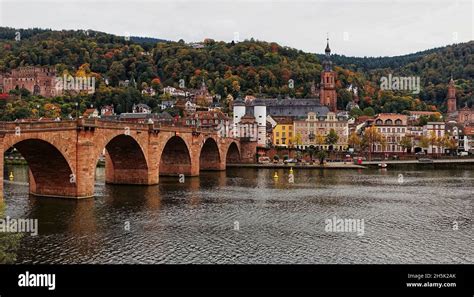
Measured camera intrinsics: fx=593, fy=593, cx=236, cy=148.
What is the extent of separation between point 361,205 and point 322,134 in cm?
9194

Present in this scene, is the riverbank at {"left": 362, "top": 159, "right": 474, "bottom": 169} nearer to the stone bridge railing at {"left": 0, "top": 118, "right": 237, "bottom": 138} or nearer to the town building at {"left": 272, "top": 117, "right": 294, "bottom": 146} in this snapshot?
the town building at {"left": 272, "top": 117, "right": 294, "bottom": 146}

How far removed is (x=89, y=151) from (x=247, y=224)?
18318 millimetres

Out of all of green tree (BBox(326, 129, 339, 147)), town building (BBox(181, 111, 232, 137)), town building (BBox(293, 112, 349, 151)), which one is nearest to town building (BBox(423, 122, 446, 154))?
town building (BBox(293, 112, 349, 151))

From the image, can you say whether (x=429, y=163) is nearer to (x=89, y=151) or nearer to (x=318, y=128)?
(x=318, y=128)

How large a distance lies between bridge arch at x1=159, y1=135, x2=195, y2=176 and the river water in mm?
12442

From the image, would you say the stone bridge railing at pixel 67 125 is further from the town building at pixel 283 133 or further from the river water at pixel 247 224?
the town building at pixel 283 133

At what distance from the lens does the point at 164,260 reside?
32719 mm

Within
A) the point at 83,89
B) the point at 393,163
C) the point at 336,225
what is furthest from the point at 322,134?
the point at 336,225

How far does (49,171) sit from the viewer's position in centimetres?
5425

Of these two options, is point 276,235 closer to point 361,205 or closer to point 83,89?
point 361,205

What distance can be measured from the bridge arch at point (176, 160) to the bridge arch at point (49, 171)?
31045 millimetres

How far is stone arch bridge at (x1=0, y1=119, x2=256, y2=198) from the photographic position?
4891 cm

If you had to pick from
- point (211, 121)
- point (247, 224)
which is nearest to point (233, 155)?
point (211, 121)

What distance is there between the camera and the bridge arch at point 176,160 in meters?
85.6
